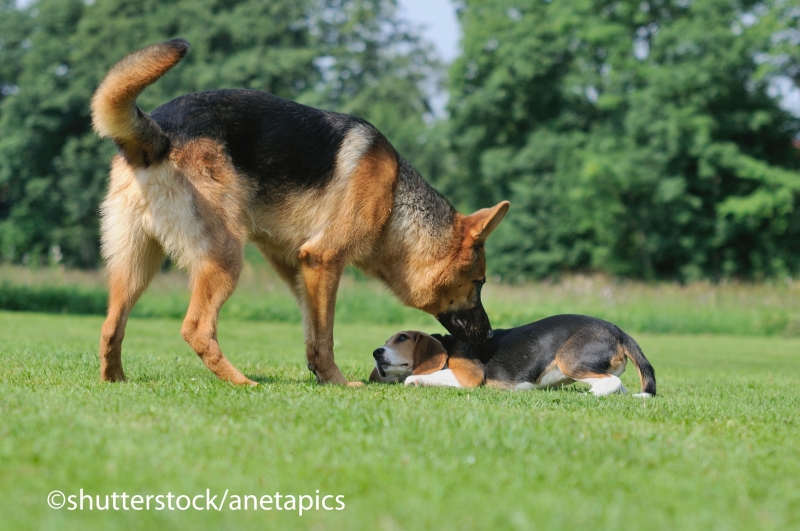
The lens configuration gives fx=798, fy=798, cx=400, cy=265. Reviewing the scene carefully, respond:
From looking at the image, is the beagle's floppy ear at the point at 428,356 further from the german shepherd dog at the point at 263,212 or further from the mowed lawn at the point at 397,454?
the mowed lawn at the point at 397,454

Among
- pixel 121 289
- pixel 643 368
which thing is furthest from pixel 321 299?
pixel 643 368

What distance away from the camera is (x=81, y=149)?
124 ft

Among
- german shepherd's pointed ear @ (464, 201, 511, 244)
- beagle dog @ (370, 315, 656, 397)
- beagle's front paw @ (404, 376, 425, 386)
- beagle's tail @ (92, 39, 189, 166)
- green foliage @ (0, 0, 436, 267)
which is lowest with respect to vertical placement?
green foliage @ (0, 0, 436, 267)

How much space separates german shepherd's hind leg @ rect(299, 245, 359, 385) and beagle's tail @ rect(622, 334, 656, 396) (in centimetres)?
242

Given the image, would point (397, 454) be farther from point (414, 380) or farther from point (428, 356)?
point (428, 356)

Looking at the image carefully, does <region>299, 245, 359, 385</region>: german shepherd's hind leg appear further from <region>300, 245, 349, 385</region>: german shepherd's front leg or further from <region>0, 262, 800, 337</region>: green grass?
<region>0, 262, 800, 337</region>: green grass

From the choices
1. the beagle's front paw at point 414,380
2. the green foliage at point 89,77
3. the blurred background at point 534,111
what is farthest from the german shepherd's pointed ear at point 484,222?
the green foliage at point 89,77

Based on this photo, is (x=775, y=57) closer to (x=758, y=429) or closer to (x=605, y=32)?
(x=605, y=32)

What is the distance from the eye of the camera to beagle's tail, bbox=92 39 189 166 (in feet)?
17.3

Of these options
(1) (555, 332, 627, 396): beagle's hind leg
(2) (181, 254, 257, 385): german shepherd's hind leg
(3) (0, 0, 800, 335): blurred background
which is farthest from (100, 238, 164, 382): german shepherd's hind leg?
(3) (0, 0, 800, 335): blurred background

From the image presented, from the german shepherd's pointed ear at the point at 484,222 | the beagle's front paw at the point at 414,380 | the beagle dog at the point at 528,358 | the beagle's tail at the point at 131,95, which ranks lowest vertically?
the beagle's front paw at the point at 414,380

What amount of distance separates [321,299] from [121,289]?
5.08ft

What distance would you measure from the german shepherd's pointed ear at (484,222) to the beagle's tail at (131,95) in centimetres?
300

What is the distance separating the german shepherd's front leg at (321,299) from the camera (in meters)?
6.48
